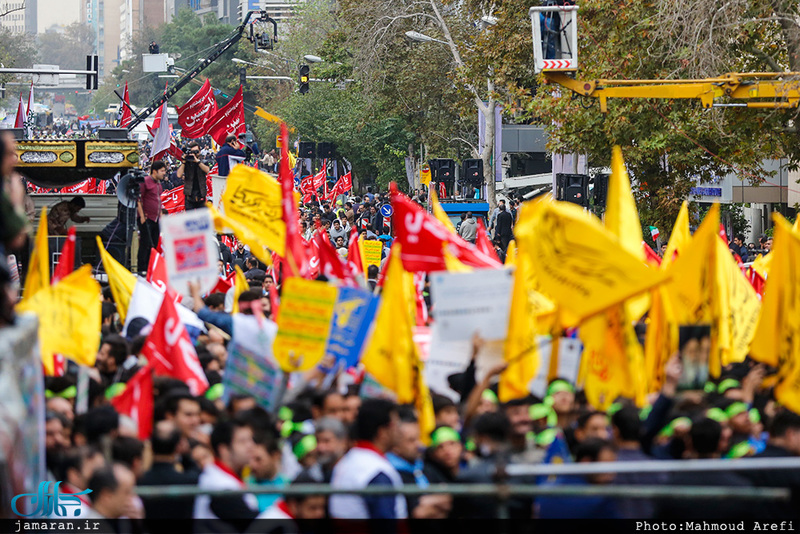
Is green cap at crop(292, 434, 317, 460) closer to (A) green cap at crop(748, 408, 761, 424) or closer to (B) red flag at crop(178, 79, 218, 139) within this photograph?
(A) green cap at crop(748, 408, 761, 424)

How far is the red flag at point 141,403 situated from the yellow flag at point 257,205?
3.22m

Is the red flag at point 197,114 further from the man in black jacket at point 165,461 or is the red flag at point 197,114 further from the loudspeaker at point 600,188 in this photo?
the man in black jacket at point 165,461

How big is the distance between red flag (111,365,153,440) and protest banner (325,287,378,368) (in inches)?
35.9

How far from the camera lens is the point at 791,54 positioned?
16.8m

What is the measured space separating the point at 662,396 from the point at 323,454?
1937 mm

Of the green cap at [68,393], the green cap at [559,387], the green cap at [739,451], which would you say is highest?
the green cap at [559,387]

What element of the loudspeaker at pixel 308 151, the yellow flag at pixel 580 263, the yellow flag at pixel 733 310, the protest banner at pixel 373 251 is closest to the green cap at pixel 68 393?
the yellow flag at pixel 580 263

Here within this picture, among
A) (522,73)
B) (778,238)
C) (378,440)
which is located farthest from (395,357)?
(522,73)

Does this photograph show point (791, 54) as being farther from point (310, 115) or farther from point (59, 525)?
point (310, 115)

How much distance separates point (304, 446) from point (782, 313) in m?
2.55

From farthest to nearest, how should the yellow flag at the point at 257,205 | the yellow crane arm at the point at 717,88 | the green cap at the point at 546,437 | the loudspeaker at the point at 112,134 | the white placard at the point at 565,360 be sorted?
the loudspeaker at the point at 112,134, the yellow crane arm at the point at 717,88, the yellow flag at the point at 257,205, the white placard at the point at 565,360, the green cap at the point at 546,437

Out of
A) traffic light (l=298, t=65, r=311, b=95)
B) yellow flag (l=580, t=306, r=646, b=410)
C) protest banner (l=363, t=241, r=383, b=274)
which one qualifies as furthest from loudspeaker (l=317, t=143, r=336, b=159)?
yellow flag (l=580, t=306, r=646, b=410)

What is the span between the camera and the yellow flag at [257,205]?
9.49 meters

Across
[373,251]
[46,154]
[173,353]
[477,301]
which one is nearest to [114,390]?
[173,353]
